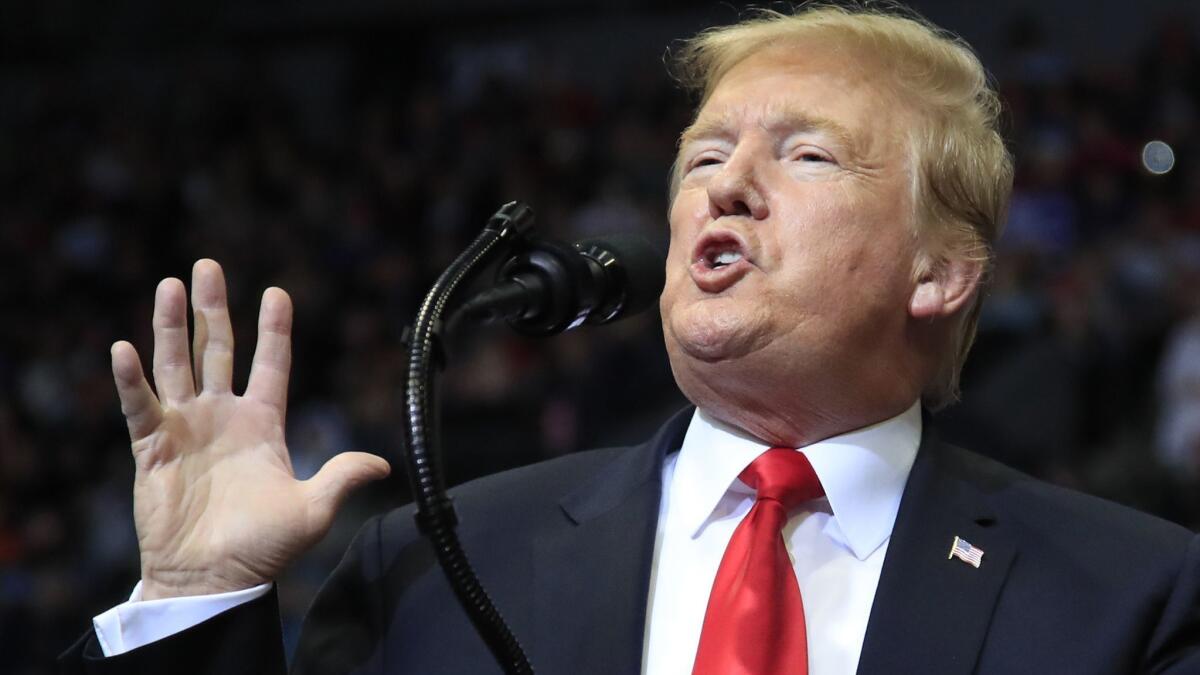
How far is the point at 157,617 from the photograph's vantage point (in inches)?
67.4

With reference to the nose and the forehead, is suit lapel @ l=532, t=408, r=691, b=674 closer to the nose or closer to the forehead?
the nose

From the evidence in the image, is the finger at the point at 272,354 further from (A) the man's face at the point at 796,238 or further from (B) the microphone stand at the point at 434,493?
(A) the man's face at the point at 796,238

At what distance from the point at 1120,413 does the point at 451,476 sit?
231 cm

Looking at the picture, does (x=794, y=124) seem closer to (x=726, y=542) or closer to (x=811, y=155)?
(x=811, y=155)

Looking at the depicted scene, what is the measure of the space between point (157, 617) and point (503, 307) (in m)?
0.57

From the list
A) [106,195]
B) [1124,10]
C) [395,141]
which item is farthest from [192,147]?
[1124,10]

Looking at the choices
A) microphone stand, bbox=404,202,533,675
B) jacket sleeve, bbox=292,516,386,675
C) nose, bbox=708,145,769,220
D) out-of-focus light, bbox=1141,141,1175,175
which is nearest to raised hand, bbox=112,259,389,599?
jacket sleeve, bbox=292,516,386,675

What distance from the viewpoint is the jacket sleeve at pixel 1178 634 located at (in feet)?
5.73

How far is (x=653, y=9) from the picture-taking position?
8.70 metres

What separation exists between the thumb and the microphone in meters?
0.31

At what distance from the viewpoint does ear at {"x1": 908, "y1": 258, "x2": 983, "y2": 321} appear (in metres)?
1.97

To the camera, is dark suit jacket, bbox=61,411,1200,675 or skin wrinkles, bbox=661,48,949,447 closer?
dark suit jacket, bbox=61,411,1200,675

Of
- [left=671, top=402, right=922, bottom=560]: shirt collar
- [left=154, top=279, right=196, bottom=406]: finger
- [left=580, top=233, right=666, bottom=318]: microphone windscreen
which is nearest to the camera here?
[left=580, top=233, right=666, bottom=318]: microphone windscreen

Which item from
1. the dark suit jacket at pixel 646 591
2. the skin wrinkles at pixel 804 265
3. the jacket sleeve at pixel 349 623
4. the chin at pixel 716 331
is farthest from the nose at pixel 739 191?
the jacket sleeve at pixel 349 623
